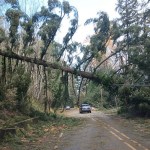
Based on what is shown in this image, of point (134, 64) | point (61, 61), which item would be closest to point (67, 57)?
point (61, 61)

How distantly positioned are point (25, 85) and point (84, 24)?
9.99 m

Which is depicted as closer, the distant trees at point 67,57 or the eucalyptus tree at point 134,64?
the distant trees at point 67,57

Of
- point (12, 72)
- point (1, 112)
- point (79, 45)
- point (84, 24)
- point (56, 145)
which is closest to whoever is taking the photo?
point (56, 145)

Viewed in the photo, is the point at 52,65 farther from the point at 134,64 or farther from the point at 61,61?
the point at 134,64

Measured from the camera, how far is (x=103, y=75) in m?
33.4

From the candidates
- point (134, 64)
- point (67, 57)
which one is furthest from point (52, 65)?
point (134, 64)

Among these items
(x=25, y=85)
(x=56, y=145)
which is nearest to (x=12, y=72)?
(x=25, y=85)

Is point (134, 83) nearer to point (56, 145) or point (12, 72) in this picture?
point (12, 72)

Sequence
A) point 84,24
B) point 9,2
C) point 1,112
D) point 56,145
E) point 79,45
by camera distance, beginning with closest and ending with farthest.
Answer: point 56,145 < point 1,112 < point 9,2 < point 79,45 < point 84,24

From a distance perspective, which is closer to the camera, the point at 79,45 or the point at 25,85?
the point at 25,85

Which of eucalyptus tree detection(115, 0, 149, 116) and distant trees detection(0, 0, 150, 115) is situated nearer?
distant trees detection(0, 0, 150, 115)

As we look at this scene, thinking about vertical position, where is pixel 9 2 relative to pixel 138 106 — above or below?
above

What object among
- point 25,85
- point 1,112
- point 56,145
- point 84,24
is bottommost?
point 56,145

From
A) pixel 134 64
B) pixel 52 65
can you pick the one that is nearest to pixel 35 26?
pixel 52 65
